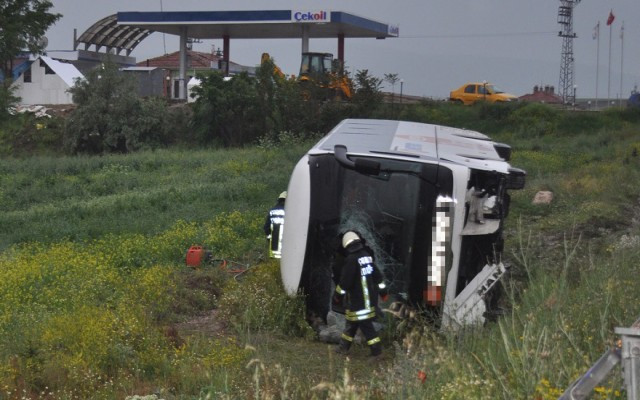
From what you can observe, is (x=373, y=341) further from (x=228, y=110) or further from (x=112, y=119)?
(x=112, y=119)

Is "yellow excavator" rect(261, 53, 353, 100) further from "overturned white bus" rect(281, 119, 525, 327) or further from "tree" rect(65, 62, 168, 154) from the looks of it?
"overturned white bus" rect(281, 119, 525, 327)

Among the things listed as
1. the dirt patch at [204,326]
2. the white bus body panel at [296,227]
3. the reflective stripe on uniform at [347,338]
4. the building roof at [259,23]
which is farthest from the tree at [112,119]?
the reflective stripe on uniform at [347,338]

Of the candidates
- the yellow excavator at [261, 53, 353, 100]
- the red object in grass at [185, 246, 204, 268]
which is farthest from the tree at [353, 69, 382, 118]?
the red object in grass at [185, 246, 204, 268]

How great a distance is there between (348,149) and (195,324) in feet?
9.11

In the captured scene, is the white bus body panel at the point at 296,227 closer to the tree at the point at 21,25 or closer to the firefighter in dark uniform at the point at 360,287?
the firefighter in dark uniform at the point at 360,287

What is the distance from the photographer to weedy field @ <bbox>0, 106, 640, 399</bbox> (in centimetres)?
623

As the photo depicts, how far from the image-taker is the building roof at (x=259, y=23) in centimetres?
4866

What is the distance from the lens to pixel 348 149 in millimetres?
10727

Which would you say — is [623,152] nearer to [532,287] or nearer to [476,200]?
[476,200]

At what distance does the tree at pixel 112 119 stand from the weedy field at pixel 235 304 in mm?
12433

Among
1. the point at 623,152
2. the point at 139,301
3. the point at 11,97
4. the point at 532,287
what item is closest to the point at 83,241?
the point at 139,301

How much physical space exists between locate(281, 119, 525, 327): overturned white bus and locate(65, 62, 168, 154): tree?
2802 centimetres

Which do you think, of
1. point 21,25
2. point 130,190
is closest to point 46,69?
point 21,25

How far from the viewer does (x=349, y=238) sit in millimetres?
9961
